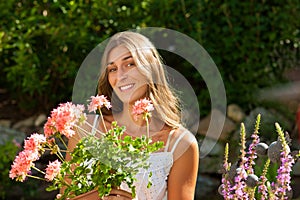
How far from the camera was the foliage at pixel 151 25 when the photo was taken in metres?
4.55

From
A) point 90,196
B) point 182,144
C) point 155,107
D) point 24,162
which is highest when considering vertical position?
point 155,107

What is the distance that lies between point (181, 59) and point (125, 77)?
9.04 feet

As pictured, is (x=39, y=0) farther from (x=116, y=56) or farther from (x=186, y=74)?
(x=116, y=56)

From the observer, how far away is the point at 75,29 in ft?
15.0

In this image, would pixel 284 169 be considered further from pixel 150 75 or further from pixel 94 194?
pixel 94 194

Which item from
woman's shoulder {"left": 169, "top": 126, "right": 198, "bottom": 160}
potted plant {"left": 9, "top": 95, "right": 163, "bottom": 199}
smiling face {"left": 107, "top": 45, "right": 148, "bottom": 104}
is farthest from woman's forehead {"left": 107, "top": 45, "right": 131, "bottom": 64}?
potted plant {"left": 9, "top": 95, "right": 163, "bottom": 199}

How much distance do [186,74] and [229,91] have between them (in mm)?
341

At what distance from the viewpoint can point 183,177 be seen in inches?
87.2

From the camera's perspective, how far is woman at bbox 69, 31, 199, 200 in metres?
2.18

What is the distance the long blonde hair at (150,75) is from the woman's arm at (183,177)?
14cm

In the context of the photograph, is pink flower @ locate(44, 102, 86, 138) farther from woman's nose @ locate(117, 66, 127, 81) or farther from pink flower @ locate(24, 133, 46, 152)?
woman's nose @ locate(117, 66, 127, 81)

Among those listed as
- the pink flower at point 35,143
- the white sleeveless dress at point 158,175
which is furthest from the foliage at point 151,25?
the pink flower at point 35,143

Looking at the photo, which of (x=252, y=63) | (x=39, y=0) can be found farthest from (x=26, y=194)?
(x=252, y=63)

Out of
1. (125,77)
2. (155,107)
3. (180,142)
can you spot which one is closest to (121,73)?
(125,77)
